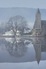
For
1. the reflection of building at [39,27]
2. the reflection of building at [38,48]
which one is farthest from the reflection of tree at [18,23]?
the reflection of building at [38,48]

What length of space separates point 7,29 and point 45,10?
1551 millimetres

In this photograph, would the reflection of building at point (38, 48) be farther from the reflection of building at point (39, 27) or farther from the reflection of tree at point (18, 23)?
the reflection of tree at point (18, 23)

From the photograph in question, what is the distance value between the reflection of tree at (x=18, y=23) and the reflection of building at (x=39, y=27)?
1.59ft

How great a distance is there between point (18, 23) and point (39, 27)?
36.3 inches

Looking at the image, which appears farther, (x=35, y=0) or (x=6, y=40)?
(x=6, y=40)

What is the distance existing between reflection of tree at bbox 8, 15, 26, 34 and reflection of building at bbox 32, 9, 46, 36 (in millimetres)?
484

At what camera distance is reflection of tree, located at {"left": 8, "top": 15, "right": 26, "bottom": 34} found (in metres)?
6.67

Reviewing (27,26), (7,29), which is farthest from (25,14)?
(7,29)

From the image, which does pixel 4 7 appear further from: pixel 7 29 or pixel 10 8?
pixel 7 29

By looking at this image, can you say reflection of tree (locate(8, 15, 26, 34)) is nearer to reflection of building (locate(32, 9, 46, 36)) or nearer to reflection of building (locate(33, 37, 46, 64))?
reflection of building (locate(32, 9, 46, 36))

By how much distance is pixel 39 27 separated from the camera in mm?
7129

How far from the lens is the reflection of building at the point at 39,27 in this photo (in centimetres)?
689

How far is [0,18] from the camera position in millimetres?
6703

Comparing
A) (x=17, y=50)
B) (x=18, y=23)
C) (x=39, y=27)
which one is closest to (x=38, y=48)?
(x=17, y=50)
